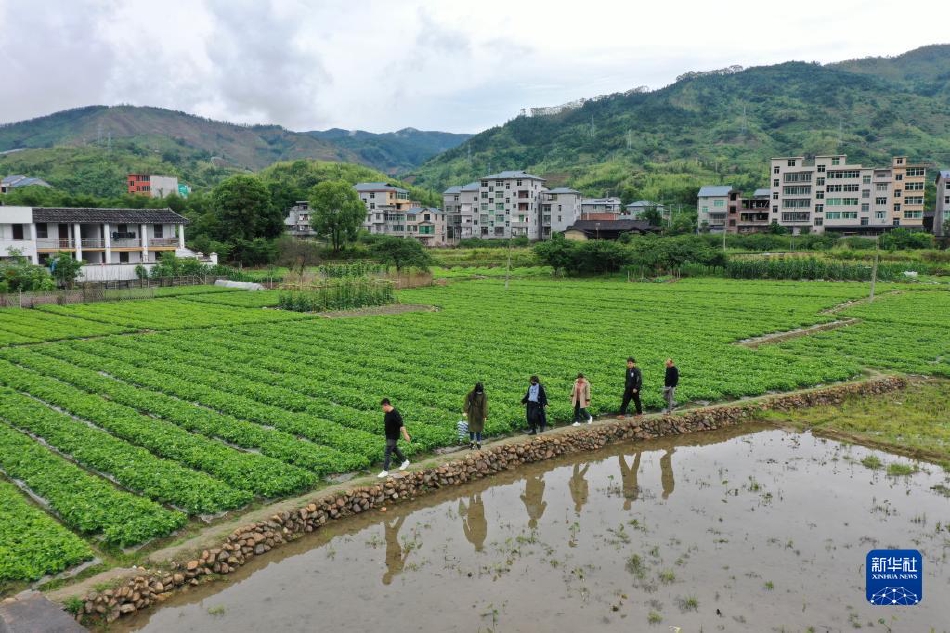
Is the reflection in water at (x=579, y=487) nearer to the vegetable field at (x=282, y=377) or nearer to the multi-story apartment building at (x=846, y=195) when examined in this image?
the vegetable field at (x=282, y=377)

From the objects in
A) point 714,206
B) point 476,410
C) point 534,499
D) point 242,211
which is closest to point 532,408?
point 476,410

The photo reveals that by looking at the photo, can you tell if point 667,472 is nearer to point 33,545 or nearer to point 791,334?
point 33,545

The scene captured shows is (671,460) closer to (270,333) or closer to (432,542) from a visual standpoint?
(432,542)

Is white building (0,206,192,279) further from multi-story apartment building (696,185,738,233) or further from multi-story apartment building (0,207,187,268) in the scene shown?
multi-story apartment building (696,185,738,233)

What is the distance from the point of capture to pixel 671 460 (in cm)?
1952

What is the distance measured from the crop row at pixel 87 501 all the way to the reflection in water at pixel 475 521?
5.83m

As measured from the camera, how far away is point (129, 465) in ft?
54.1

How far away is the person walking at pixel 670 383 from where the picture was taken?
22.0 metres

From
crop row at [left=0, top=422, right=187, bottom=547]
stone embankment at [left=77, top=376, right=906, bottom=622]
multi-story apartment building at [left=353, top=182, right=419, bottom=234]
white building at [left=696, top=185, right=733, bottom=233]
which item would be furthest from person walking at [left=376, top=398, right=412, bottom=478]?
multi-story apartment building at [left=353, top=182, right=419, bottom=234]

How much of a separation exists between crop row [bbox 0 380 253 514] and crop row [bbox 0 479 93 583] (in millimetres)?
2038

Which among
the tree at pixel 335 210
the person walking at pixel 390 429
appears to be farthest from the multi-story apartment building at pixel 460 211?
the person walking at pixel 390 429

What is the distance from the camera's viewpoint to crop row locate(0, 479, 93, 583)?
11984mm

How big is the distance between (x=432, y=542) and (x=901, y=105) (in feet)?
756

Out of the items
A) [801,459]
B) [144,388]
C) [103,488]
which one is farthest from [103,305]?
[801,459]
